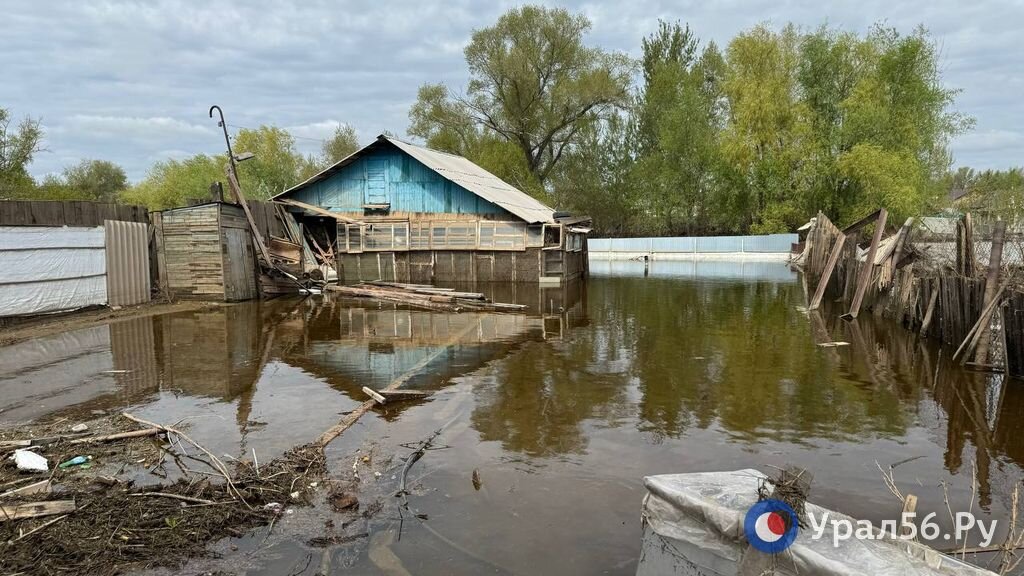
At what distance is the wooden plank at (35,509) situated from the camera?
13.5 ft

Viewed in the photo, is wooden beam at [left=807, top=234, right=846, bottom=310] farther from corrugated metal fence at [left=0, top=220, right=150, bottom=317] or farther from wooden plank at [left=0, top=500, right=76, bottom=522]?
corrugated metal fence at [left=0, top=220, right=150, bottom=317]

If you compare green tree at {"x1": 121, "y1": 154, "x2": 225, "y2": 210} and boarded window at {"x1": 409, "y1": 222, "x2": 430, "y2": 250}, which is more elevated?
green tree at {"x1": 121, "y1": 154, "x2": 225, "y2": 210}

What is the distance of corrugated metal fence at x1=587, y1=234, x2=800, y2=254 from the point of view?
39750 mm

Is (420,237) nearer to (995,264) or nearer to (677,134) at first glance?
(995,264)

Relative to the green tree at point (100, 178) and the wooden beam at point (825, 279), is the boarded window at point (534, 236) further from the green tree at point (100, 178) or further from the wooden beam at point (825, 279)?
the green tree at point (100, 178)

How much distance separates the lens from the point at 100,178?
62594 mm

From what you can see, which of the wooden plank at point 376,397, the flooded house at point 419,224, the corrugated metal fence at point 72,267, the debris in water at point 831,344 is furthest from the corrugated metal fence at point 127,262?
the debris in water at point 831,344

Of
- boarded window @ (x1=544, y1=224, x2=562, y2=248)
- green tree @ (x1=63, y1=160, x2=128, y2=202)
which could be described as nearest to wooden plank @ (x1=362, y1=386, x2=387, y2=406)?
boarded window @ (x1=544, y1=224, x2=562, y2=248)

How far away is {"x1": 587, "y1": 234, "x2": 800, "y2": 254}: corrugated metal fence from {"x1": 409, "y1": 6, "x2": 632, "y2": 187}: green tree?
918cm

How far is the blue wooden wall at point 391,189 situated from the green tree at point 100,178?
44.1m

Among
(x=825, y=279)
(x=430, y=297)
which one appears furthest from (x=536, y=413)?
(x=825, y=279)

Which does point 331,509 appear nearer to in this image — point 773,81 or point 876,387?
point 876,387

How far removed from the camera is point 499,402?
24.9ft

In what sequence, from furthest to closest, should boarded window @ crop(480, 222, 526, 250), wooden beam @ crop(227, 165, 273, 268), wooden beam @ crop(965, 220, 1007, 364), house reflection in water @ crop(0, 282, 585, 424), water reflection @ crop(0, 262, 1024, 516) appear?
boarded window @ crop(480, 222, 526, 250)
wooden beam @ crop(227, 165, 273, 268)
wooden beam @ crop(965, 220, 1007, 364)
house reflection in water @ crop(0, 282, 585, 424)
water reflection @ crop(0, 262, 1024, 516)
